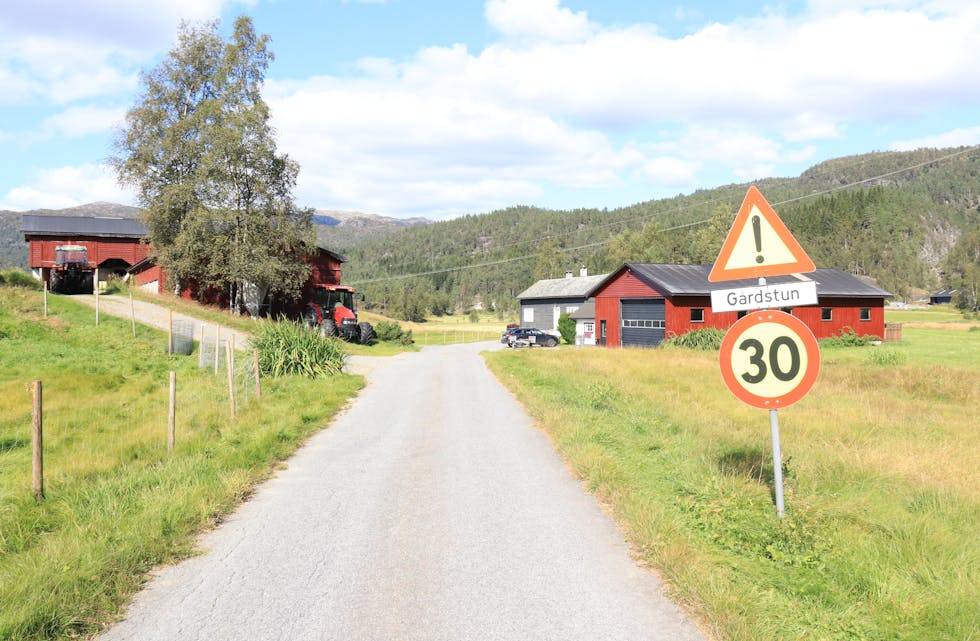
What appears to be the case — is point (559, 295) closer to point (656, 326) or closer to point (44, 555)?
point (656, 326)

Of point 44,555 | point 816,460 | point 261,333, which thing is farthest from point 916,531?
point 261,333

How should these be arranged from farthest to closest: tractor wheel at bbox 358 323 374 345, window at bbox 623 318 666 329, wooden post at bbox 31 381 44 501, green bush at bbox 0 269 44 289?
1. tractor wheel at bbox 358 323 374 345
2. window at bbox 623 318 666 329
3. green bush at bbox 0 269 44 289
4. wooden post at bbox 31 381 44 501

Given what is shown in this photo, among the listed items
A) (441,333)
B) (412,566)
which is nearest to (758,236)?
(412,566)

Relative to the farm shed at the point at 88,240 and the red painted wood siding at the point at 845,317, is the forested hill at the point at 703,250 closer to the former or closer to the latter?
the red painted wood siding at the point at 845,317

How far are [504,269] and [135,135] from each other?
143 meters

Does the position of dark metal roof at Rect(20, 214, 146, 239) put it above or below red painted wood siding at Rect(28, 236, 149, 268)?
above

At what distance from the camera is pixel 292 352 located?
20438 mm

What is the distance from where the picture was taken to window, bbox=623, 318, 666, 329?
3930cm

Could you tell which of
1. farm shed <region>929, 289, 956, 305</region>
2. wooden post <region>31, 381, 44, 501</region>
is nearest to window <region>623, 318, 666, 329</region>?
wooden post <region>31, 381, 44, 501</region>

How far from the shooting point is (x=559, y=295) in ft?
218

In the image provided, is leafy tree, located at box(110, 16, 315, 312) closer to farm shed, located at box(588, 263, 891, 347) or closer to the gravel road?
farm shed, located at box(588, 263, 891, 347)

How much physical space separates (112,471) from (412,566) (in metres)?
5.05

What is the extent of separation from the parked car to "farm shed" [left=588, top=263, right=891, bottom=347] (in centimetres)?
531

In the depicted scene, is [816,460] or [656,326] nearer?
[816,460]
